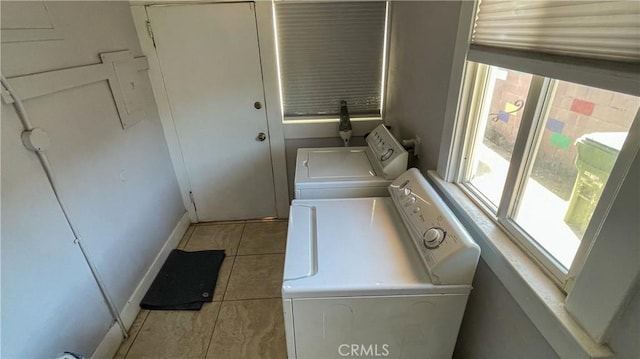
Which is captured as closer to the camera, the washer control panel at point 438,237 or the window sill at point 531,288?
the window sill at point 531,288

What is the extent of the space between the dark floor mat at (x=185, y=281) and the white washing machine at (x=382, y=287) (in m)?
1.07

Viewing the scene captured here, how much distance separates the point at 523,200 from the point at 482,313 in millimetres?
452

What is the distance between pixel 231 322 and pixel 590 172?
5.95 feet

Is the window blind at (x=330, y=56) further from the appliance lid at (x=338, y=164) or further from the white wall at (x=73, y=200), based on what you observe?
the white wall at (x=73, y=200)

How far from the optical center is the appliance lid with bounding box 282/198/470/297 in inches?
39.3

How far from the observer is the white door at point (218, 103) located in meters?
2.06

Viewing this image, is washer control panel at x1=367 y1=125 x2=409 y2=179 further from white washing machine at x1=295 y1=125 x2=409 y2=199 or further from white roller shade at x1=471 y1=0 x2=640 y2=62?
white roller shade at x1=471 y1=0 x2=640 y2=62

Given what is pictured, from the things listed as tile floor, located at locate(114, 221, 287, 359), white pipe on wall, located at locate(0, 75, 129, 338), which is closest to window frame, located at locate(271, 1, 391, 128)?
tile floor, located at locate(114, 221, 287, 359)

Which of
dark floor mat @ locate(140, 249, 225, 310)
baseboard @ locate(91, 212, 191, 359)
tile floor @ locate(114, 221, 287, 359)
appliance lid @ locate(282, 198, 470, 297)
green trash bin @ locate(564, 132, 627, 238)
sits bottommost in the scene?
tile floor @ locate(114, 221, 287, 359)

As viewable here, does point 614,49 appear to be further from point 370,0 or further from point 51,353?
point 51,353

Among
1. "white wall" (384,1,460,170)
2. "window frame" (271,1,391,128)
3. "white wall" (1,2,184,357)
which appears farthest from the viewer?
"window frame" (271,1,391,128)

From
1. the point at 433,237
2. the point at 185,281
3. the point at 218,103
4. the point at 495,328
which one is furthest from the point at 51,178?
the point at 495,328

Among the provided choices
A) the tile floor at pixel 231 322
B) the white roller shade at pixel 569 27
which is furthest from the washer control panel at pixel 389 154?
the tile floor at pixel 231 322

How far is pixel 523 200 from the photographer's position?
1.00 metres
